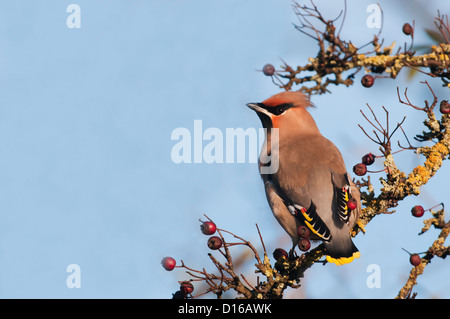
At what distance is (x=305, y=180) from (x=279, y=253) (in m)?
0.66

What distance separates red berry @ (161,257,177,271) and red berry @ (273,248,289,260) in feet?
2.21

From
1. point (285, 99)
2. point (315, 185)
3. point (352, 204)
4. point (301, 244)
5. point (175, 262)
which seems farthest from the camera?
point (285, 99)

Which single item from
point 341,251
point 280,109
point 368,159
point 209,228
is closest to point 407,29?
point 368,159

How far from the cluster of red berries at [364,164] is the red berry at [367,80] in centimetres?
46

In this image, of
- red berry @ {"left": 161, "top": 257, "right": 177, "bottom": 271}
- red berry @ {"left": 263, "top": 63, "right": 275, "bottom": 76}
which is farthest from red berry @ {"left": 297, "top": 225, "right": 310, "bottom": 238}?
red berry @ {"left": 263, "top": 63, "right": 275, "bottom": 76}

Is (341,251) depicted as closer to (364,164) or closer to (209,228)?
(364,164)

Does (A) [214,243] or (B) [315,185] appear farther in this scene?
(B) [315,185]

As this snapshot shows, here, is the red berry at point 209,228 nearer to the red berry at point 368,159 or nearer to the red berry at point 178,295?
the red berry at point 178,295

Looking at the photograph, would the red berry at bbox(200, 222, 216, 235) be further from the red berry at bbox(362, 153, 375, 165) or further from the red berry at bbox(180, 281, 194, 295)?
the red berry at bbox(362, 153, 375, 165)

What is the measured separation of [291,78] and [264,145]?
1045 mm

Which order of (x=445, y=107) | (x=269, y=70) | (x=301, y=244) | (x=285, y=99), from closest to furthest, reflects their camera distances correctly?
(x=301, y=244) < (x=445, y=107) < (x=269, y=70) < (x=285, y=99)

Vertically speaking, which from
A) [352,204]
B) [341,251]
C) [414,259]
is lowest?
[414,259]

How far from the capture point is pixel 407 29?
459 cm

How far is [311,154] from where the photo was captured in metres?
4.96
